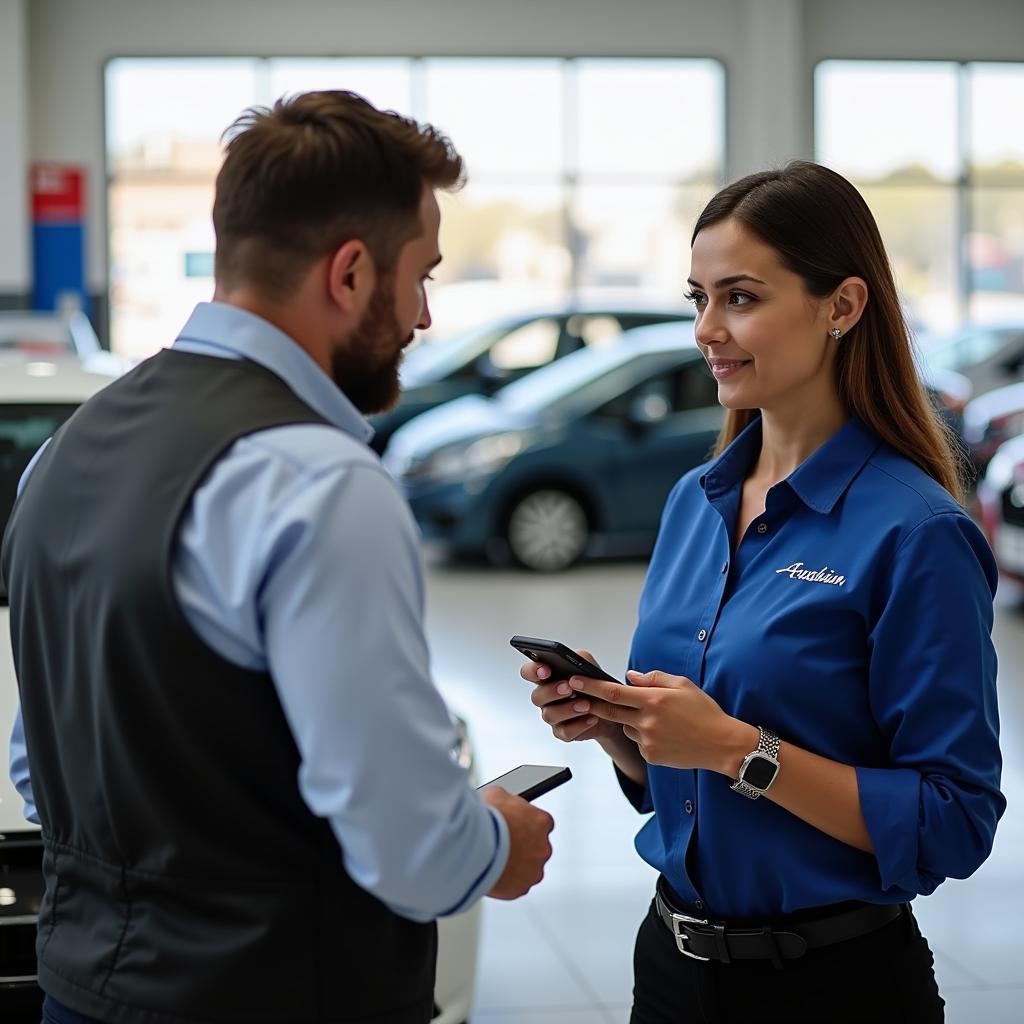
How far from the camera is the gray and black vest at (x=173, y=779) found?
1.42 m

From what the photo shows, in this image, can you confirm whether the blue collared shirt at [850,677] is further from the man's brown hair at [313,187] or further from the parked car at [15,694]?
the parked car at [15,694]

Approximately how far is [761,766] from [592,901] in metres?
2.63

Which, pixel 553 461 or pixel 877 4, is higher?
pixel 877 4

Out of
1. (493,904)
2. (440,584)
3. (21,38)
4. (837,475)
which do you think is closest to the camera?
(837,475)

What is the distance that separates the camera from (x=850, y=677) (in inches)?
75.5

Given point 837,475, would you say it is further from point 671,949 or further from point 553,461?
point 553,461

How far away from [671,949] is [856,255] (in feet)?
3.08

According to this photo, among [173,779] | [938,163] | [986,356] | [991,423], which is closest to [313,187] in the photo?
[173,779]

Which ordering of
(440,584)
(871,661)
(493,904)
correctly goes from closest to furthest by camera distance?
(871,661), (493,904), (440,584)

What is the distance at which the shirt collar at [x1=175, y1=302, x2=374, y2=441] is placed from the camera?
152 centimetres

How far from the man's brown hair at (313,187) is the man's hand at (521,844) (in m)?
0.54

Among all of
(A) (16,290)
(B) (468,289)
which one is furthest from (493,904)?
(B) (468,289)

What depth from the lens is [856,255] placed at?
6.76ft

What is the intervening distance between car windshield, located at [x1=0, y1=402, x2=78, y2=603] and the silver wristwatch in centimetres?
255
